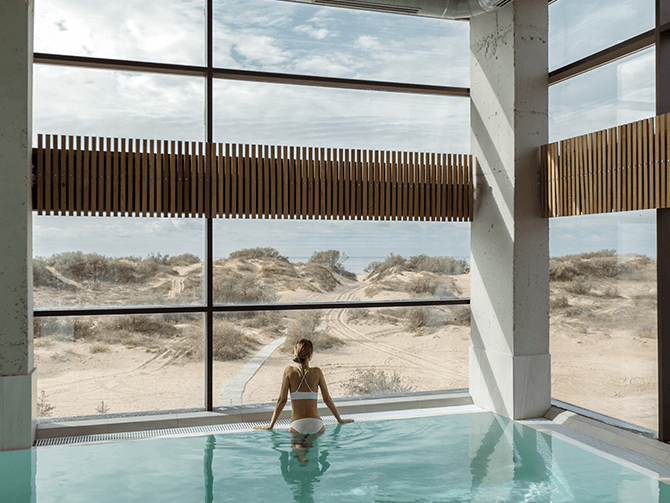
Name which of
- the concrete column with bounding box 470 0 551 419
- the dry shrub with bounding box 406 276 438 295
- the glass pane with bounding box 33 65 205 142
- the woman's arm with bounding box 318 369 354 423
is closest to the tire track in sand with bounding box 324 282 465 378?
the dry shrub with bounding box 406 276 438 295

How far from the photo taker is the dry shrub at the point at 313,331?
745 cm

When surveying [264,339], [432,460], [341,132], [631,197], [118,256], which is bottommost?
[432,460]

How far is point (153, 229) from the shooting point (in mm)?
5965

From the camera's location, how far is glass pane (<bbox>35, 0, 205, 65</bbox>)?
567cm

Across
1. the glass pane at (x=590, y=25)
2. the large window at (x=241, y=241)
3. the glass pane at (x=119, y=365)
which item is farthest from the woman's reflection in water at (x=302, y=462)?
the glass pane at (x=590, y=25)

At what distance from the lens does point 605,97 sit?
559 centimetres

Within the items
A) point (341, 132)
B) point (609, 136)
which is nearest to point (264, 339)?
point (341, 132)

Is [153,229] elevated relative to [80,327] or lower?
elevated

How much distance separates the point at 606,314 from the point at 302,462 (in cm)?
361

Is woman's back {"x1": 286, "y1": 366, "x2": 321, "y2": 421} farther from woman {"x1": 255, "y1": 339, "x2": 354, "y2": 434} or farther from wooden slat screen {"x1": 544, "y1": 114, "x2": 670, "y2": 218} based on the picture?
wooden slat screen {"x1": 544, "y1": 114, "x2": 670, "y2": 218}

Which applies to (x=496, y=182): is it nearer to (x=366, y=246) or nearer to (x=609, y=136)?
(x=609, y=136)

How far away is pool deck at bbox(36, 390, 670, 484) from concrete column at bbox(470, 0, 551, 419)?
405 millimetres

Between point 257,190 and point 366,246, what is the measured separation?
1.90 metres

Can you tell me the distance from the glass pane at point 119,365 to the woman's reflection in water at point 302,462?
1.72 metres
